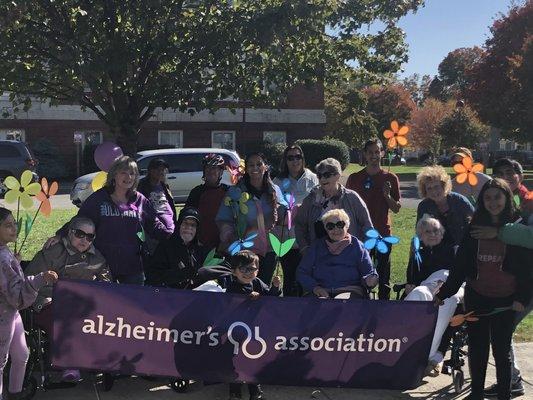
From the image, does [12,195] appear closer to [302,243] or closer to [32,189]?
[32,189]

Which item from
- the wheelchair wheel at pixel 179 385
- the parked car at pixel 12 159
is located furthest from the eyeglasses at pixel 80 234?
the parked car at pixel 12 159

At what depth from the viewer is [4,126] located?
29984 mm

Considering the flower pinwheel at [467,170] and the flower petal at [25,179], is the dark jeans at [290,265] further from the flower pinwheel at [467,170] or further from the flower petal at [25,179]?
the flower petal at [25,179]

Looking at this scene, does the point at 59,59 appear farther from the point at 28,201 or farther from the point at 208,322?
the point at 208,322

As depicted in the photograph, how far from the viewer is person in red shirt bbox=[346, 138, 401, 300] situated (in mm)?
5992

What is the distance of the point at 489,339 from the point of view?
4590 millimetres

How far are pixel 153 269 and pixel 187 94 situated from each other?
2.00 meters

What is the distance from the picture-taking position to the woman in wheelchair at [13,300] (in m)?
4.11

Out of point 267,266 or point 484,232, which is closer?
point 484,232

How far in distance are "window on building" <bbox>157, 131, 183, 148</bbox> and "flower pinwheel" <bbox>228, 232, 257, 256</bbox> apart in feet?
89.9

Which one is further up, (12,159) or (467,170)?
(467,170)

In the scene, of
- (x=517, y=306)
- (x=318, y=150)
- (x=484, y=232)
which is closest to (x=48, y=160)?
(x=318, y=150)

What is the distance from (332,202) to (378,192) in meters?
0.72

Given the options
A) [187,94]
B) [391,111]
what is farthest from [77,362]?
[391,111]
